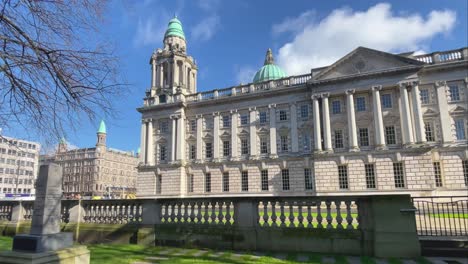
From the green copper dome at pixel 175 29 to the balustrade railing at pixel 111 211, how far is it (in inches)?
1913

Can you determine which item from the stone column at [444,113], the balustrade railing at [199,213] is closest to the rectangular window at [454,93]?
the stone column at [444,113]

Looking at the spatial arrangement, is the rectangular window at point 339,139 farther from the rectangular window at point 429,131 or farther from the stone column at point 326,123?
the rectangular window at point 429,131

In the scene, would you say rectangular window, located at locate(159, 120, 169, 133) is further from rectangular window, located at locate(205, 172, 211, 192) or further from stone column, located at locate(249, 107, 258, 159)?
stone column, located at locate(249, 107, 258, 159)

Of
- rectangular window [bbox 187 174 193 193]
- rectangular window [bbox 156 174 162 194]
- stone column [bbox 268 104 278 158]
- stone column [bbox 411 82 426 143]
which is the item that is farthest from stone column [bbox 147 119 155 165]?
stone column [bbox 411 82 426 143]

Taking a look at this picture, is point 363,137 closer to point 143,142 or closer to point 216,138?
point 216,138

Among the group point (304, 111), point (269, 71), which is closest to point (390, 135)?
point (304, 111)

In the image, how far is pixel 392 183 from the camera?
33031 millimetres

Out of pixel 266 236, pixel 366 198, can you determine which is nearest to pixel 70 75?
pixel 266 236

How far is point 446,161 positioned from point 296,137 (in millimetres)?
16675

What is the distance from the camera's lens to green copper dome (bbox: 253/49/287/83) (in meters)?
59.4

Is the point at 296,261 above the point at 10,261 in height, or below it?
below

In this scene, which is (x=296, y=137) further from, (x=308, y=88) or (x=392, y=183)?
(x=392, y=183)

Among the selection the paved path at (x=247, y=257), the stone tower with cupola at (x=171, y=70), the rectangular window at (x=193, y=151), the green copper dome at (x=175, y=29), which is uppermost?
the green copper dome at (x=175, y=29)

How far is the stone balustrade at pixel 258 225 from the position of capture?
7.54 metres
